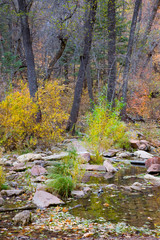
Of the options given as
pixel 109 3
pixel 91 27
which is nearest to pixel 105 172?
pixel 91 27

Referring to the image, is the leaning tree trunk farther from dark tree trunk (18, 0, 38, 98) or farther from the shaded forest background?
dark tree trunk (18, 0, 38, 98)

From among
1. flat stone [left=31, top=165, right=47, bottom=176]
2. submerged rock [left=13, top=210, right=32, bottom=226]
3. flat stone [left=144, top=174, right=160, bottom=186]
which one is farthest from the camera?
flat stone [left=31, top=165, right=47, bottom=176]

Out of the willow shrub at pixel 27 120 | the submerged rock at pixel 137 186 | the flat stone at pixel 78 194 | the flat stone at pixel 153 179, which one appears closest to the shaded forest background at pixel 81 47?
the willow shrub at pixel 27 120

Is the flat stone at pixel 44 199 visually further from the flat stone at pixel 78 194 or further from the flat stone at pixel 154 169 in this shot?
the flat stone at pixel 154 169

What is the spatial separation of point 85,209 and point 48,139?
176 inches

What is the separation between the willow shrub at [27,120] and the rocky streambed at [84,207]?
173 cm

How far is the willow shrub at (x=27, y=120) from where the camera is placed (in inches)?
273

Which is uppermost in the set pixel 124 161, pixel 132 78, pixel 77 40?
pixel 77 40

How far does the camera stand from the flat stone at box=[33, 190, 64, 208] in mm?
3576

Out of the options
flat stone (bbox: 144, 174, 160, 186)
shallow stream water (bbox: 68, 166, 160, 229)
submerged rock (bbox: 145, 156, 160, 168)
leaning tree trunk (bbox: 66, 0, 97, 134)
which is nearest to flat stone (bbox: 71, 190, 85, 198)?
shallow stream water (bbox: 68, 166, 160, 229)

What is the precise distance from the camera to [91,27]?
10.4 meters

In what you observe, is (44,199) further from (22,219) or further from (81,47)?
(81,47)

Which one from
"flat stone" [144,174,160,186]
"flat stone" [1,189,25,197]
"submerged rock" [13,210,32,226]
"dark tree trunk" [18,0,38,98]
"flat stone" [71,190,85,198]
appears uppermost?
"dark tree trunk" [18,0,38,98]

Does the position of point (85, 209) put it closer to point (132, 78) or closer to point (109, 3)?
point (109, 3)
